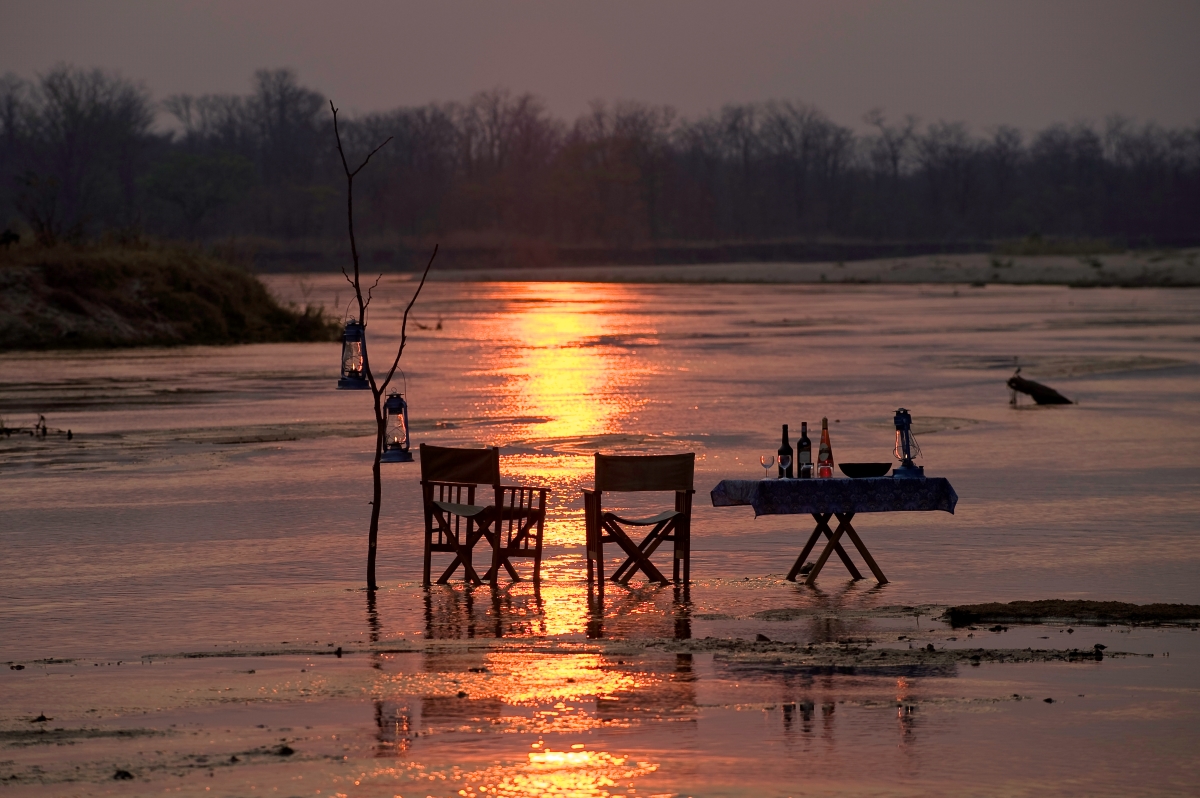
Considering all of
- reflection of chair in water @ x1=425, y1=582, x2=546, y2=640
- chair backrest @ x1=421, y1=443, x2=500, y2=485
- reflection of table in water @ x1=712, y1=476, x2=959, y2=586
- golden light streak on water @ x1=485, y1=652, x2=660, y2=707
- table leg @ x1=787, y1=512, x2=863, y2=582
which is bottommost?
golden light streak on water @ x1=485, y1=652, x2=660, y2=707

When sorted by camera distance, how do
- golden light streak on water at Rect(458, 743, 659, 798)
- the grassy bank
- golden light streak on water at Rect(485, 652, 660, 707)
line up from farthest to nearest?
the grassy bank < golden light streak on water at Rect(485, 652, 660, 707) < golden light streak on water at Rect(458, 743, 659, 798)

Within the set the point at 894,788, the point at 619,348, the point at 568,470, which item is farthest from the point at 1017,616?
the point at 619,348

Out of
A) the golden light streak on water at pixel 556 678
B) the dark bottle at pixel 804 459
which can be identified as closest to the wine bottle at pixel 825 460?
the dark bottle at pixel 804 459

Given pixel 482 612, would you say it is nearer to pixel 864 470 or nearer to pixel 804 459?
pixel 804 459

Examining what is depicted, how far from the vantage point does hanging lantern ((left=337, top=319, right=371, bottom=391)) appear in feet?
39.6

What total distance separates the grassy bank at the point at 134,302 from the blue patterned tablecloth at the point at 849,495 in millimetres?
33434

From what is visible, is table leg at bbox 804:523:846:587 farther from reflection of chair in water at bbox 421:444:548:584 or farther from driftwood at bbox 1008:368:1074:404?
driftwood at bbox 1008:368:1074:404

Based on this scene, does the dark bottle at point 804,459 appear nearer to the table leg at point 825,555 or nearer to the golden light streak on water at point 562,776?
the table leg at point 825,555

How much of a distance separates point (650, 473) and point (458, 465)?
133 cm

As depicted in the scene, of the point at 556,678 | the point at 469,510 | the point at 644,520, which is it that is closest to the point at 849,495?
the point at 644,520

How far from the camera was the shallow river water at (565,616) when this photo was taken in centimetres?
732

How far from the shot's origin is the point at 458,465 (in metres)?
11.6

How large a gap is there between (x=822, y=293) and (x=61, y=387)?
55557 mm

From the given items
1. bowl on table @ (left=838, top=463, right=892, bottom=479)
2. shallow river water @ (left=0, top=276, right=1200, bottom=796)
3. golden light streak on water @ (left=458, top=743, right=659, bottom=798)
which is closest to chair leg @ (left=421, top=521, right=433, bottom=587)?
shallow river water @ (left=0, top=276, right=1200, bottom=796)
